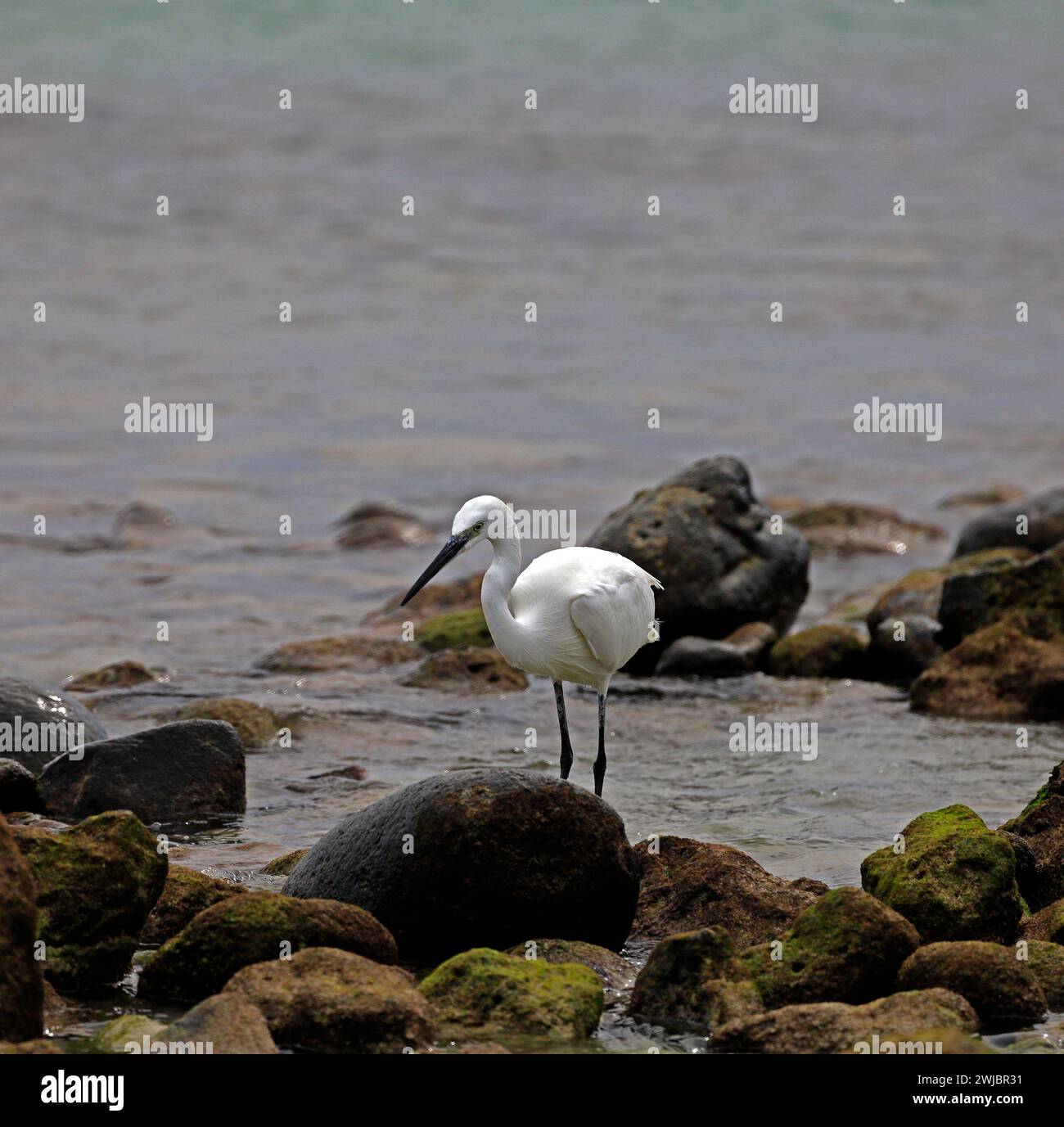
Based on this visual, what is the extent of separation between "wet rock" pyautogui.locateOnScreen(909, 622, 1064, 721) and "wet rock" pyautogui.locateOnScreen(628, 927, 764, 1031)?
5286 millimetres

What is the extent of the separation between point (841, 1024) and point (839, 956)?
589 millimetres

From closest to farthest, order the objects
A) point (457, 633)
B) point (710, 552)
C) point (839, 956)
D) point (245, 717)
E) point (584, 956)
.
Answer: point (839, 956), point (584, 956), point (245, 717), point (710, 552), point (457, 633)

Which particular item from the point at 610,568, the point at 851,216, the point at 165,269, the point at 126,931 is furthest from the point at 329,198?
the point at 126,931

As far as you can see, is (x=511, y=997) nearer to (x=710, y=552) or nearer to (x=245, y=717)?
(x=245, y=717)

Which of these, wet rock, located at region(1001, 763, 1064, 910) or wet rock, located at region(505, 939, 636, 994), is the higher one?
wet rock, located at region(1001, 763, 1064, 910)

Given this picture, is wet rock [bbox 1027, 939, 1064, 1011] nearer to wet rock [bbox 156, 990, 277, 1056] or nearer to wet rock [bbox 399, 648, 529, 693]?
wet rock [bbox 156, 990, 277, 1056]

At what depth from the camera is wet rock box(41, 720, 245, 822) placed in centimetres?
859

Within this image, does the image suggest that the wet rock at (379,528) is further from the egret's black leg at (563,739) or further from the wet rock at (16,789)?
the wet rock at (16,789)

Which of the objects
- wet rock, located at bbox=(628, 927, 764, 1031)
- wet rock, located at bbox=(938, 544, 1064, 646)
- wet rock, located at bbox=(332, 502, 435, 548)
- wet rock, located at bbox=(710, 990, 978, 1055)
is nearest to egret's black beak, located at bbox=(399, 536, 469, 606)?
wet rock, located at bbox=(628, 927, 764, 1031)

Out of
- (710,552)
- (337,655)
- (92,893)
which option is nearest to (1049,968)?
(92,893)

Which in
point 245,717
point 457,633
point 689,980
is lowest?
point 689,980

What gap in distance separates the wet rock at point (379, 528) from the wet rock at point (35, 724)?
23.8 feet

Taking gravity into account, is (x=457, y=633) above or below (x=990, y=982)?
above

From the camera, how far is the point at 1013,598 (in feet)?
39.2
